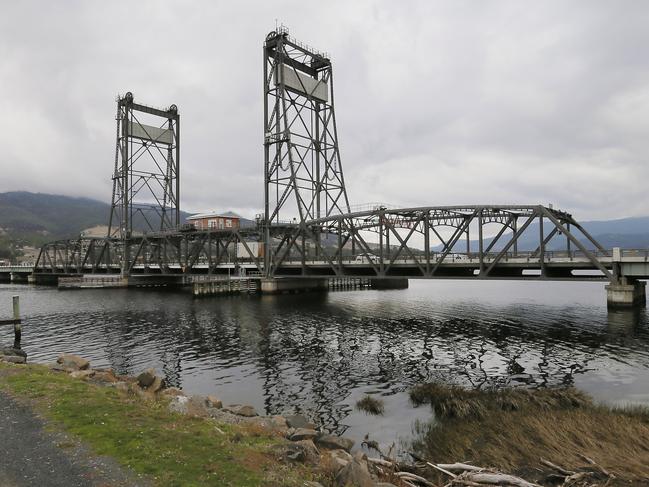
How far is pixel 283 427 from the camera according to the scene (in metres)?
14.4

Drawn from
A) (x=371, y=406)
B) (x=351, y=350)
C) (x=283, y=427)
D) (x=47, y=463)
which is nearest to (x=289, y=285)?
(x=351, y=350)

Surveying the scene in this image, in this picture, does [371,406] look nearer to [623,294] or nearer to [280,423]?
[280,423]

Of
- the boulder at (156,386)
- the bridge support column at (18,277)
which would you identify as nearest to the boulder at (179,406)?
the boulder at (156,386)

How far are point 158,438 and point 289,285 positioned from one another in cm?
6730

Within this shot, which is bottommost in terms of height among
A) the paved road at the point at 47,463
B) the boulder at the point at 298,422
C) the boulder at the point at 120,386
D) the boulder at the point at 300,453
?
the boulder at the point at 298,422

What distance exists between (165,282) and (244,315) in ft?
216

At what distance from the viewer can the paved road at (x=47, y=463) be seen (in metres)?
8.72

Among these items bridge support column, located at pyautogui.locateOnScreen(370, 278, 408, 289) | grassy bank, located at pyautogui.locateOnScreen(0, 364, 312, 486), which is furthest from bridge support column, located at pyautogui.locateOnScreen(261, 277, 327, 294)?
grassy bank, located at pyautogui.locateOnScreen(0, 364, 312, 486)

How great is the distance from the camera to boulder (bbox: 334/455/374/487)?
921 centimetres

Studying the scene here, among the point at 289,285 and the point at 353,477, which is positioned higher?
the point at 289,285

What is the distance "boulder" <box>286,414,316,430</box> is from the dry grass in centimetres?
340

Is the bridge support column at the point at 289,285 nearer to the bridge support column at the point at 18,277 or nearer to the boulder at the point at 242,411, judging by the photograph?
the boulder at the point at 242,411

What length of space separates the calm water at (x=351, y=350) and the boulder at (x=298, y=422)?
1.40m

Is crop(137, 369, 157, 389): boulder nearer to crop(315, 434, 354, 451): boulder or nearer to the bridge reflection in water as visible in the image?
the bridge reflection in water
